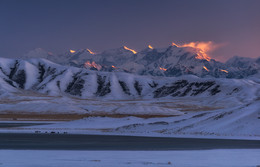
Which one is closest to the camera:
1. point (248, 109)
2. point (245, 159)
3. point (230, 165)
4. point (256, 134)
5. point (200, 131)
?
point (230, 165)

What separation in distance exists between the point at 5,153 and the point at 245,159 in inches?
681

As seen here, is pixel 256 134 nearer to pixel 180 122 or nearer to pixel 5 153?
pixel 180 122

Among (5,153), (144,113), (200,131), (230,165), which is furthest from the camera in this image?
(144,113)

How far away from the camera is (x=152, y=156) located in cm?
2980

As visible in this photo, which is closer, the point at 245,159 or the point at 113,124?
the point at 245,159

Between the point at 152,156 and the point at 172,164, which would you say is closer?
the point at 172,164

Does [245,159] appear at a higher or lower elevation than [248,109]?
lower

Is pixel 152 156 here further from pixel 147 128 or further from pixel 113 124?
pixel 113 124

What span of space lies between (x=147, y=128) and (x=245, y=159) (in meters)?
41.1

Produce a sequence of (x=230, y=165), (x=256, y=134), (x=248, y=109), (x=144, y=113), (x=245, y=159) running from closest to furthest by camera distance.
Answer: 1. (x=230, y=165)
2. (x=245, y=159)
3. (x=256, y=134)
4. (x=248, y=109)
5. (x=144, y=113)

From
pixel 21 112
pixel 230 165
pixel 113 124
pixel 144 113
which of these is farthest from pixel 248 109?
pixel 21 112

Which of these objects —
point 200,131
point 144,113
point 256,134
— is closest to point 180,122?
point 200,131

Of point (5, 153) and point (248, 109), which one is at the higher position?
point (248, 109)

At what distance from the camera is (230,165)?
2522 cm
